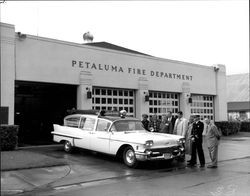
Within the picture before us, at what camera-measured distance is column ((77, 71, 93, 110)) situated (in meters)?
17.5

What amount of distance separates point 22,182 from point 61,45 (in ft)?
31.7

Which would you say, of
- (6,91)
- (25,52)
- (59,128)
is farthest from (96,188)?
(25,52)

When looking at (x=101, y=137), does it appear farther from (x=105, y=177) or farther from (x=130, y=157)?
(x=105, y=177)

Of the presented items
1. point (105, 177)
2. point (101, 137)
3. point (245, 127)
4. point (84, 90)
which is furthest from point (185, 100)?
point (105, 177)

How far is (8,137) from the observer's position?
533 inches

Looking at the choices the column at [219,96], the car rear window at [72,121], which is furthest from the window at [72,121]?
the column at [219,96]

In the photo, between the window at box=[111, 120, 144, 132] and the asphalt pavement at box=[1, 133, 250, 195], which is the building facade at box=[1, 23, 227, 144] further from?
the window at box=[111, 120, 144, 132]

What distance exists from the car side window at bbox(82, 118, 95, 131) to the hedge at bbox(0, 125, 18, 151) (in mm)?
2949

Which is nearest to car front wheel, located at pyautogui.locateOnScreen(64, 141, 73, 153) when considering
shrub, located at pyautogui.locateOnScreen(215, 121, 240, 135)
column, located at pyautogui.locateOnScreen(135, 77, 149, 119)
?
column, located at pyautogui.locateOnScreen(135, 77, 149, 119)

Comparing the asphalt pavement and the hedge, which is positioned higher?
the hedge

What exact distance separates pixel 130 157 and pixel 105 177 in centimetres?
174

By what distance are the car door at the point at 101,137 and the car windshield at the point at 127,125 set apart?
319mm

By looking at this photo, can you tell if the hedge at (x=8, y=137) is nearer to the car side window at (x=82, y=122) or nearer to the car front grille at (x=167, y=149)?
the car side window at (x=82, y=122)

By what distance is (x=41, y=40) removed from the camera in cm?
1625
